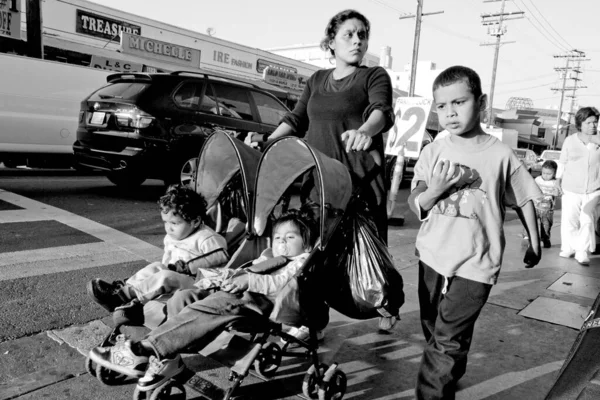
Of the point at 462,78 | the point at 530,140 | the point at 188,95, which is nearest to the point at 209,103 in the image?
the point at 188,95

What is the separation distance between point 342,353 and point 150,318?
1.27m

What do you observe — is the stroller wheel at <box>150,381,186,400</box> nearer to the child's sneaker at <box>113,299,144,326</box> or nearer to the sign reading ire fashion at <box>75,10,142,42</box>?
the child's sneaker at <box>113,299,144,326</box>

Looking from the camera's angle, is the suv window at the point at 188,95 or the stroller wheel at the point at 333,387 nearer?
the stroller wheel at the point at 333,387

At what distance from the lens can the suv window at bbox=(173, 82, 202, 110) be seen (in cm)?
744

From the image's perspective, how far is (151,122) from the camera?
7141 mm

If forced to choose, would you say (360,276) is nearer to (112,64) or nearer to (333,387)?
(333,387)

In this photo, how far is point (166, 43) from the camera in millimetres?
18250

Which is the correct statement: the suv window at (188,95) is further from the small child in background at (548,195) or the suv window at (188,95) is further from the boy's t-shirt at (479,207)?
the boy's t-shirt at (479,207)

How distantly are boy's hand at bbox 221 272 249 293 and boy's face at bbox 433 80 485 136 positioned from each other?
1212 millimetres

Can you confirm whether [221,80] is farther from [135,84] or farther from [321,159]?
[321,159]

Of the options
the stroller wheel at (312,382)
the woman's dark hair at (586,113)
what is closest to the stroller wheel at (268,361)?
the stroller wheel at (312,382)

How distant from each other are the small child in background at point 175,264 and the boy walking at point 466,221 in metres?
1.13

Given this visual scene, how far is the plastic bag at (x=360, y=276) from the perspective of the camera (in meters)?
2.52

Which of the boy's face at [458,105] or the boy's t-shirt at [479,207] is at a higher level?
the boy's face at [458,105]
